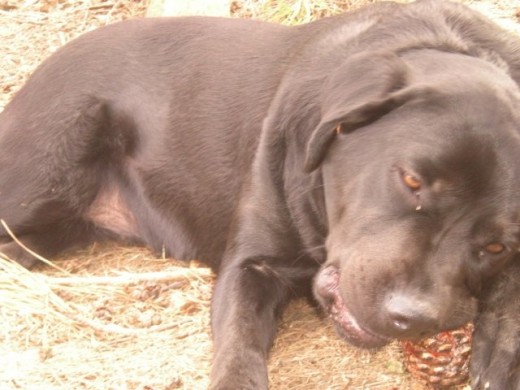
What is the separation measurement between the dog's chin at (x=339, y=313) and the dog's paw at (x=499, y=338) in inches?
17.7

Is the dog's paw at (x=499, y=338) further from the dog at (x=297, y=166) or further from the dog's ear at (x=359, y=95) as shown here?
the dog's ear at (x=359, y=95)

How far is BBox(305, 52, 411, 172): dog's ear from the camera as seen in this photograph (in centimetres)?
339

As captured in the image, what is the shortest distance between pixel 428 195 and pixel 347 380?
92cm

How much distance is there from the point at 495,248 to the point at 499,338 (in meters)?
0.46

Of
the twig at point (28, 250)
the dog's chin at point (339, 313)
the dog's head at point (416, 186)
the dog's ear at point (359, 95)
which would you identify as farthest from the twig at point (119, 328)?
the dog's ear at point (359, 95)

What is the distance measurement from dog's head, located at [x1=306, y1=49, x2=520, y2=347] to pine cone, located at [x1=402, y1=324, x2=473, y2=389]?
0.19m

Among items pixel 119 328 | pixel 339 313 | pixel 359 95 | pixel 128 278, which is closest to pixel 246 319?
pixel 339 313

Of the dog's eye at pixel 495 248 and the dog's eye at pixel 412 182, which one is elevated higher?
the dog's eye at pixel 412 182

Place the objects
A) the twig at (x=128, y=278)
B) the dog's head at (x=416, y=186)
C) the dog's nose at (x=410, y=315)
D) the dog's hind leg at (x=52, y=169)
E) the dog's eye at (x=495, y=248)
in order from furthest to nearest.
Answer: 1. the dog's hind leg at (x=52, y=169)
2. the twig at (x=128, y=278)
3. the dog's eye at (x=495, y=248)
4. the dog's head at (x=416, y=186)
5. the dog's nose at (x=410, y=315)

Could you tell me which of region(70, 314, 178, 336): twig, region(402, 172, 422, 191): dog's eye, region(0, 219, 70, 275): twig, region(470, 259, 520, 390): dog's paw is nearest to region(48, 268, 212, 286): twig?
region(0, 219, 70, 275): twig

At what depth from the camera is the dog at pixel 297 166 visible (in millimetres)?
3234

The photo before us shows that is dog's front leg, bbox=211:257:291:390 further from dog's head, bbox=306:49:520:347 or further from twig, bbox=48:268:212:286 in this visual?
twig, bbox=48:268:212:286

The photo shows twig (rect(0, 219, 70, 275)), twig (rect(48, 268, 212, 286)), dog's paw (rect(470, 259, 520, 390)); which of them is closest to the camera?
dog's paw (rect(470, 259, 520, 390))

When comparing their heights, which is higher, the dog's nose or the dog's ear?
the dog's ear
